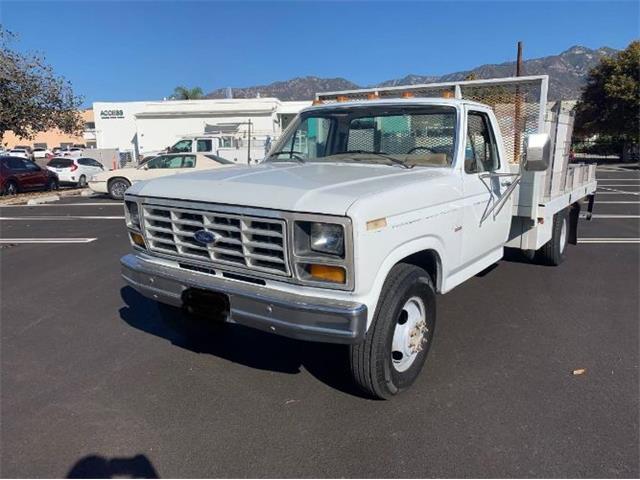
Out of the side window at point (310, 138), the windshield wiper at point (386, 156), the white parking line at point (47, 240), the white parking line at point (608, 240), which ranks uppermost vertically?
the side window at point (310, 138)

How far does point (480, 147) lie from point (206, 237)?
260 cm

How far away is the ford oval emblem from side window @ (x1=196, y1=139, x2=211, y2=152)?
60.1 ft

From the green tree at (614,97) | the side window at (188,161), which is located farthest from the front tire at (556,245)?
the green tree at (614,97)

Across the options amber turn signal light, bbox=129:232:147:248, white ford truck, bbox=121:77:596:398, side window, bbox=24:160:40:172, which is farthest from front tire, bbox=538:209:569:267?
side window, bbox=24:160:40:172

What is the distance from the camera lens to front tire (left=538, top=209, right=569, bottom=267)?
6.30m

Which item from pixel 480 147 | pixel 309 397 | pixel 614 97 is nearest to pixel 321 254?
pixel 309 397

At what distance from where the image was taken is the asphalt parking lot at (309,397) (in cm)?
272

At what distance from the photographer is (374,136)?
4512mm

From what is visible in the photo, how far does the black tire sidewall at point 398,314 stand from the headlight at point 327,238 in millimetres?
493

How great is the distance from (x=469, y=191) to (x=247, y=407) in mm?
2312

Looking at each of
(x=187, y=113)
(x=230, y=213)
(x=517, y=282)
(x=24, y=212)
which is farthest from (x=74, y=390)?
(x=187, y=113)

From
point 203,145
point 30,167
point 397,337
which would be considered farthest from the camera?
point 203,145

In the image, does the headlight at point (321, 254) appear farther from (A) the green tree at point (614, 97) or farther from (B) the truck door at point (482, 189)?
(A) the green tree at point (614, 97)

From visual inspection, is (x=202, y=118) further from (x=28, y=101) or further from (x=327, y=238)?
(x=327, y=238)
